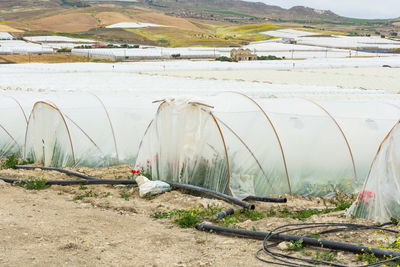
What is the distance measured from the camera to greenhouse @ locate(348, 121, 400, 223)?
30.2 ft

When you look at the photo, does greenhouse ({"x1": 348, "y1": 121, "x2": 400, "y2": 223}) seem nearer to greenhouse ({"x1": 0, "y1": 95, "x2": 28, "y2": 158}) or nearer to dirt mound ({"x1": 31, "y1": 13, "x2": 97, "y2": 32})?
greenhouse ({"x1": 0, "y1": 95, "x2": 28, "y2": 158})

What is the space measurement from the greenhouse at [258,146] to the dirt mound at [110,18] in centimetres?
11486

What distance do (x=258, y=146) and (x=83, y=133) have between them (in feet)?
18.8

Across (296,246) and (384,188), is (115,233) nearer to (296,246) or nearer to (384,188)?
(296,246)

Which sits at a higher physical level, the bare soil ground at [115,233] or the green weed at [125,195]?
the bare soil ground at [115,233]

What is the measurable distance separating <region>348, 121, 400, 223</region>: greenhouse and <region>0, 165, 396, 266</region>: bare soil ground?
1.16ft

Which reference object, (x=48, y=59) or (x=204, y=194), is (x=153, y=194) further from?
(x=48, y=59)

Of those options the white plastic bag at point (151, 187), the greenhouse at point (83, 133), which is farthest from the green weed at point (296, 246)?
the greenhouse at point (83, 133)

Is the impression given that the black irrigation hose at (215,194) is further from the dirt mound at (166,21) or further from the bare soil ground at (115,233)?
the dirt mound at (166,21)

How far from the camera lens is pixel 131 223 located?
9.94 metres

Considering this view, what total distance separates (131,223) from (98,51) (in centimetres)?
5746

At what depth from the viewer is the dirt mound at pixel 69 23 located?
118m

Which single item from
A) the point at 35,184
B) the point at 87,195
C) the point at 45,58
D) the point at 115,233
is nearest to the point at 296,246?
the point at 115,233

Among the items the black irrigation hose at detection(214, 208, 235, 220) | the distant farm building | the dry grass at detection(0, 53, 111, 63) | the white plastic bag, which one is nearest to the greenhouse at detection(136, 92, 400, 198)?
the white plastic bag
